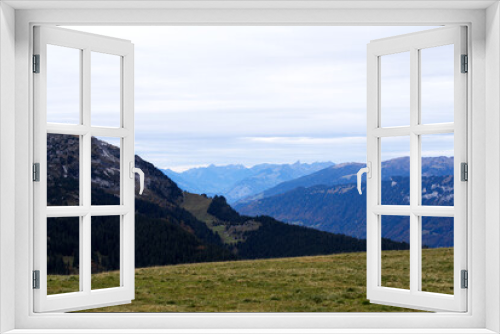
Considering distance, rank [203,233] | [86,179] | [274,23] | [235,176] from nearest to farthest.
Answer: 1. [274,23]
2. [86,179]
3. [235,176]
4. [203,233]

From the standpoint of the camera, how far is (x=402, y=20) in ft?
9.14

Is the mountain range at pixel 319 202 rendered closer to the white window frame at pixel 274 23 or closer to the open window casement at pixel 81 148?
the white window frame at pixel 274 23

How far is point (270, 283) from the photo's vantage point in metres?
11.0

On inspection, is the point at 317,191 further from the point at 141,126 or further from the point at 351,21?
the point at 351,21

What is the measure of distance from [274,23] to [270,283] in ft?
28.9

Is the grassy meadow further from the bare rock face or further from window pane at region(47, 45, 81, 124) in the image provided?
window pane at region(47, 45, 81, 124)

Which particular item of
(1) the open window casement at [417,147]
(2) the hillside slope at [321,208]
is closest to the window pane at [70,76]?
(1) the open window casement at [417,147]

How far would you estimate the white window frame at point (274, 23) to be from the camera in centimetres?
270

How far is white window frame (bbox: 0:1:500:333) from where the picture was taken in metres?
2.70

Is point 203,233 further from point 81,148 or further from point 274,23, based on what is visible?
point 274,23

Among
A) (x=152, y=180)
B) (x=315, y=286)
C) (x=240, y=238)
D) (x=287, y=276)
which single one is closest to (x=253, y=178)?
(x=240, y=238)

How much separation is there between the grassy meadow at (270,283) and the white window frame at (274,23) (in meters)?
5.06

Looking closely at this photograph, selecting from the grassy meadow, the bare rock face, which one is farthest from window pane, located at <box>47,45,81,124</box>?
the bare rock face

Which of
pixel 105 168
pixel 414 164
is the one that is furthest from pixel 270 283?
pixel 414 164
